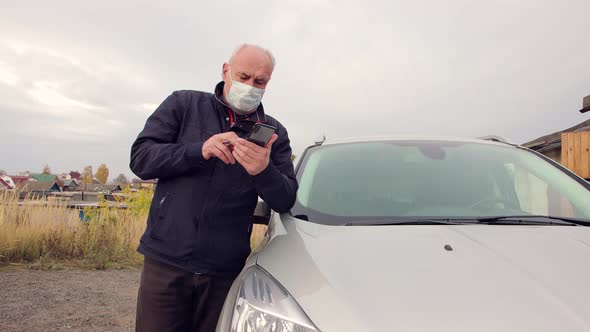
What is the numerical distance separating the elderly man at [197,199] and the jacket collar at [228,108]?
1cm

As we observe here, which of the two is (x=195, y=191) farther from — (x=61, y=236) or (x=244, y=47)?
(x=61, y=236)

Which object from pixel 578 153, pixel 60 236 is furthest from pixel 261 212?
pixel 578 153

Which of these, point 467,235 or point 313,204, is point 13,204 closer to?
point 313,204

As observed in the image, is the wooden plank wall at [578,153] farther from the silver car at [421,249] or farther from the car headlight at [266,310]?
the car headlight at [266,310]

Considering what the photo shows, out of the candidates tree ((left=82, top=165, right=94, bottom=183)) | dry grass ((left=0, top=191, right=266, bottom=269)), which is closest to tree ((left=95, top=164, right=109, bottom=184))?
tree ((left=82, top=165, right=94, bottom=183))

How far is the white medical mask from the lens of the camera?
7.01ft

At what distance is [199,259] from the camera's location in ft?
6.43

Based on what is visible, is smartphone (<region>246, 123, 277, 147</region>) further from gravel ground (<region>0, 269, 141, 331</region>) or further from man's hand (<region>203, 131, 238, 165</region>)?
gravel ground (<region>0, 269, 141, 331</region>)

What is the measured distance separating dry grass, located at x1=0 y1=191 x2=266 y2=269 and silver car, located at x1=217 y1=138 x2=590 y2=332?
5.03m

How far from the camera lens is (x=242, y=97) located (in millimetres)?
2143

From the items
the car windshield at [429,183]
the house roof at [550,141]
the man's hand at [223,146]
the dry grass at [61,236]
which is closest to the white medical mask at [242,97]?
the man's hand at [223,146]

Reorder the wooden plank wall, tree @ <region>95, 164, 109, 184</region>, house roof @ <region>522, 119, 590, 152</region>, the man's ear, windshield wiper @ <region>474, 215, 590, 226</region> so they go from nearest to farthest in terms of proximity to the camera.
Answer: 1. windshield wiper @ <region>474, 215, 590, 226</region>
2. the man's ear
3. the wooden plank wall
4. house roof @ <region>522, 119, 590, 152</region>
5. tree @ <region>95, 164, 109, 184</region>

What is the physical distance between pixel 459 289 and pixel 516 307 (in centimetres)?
14

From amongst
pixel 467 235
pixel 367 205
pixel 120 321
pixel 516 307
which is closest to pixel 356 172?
pixel 367 205
